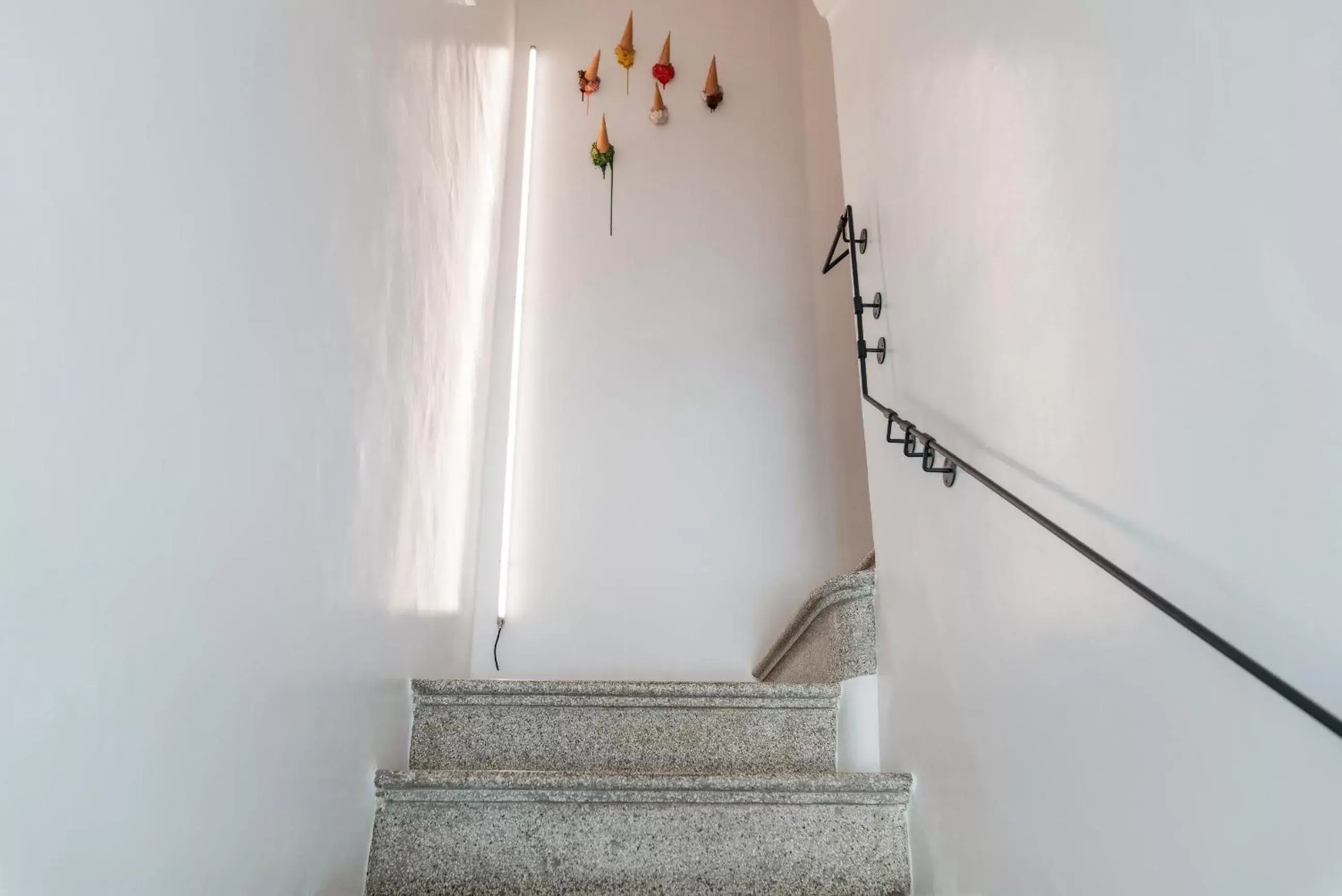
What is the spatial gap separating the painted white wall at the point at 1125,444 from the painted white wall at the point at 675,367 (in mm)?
1500

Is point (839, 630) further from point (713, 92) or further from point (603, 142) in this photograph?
point (713, 92)

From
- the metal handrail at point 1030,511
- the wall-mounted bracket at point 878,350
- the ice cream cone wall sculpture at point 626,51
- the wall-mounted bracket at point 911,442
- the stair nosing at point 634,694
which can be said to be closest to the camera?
the metal handrail at point 1030,511

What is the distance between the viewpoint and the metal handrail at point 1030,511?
797 mm

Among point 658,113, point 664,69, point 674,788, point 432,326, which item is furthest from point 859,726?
point 664,69

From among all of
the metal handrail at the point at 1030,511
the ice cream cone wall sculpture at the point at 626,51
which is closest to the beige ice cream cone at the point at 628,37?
the ice cream cone wall sculpture at the point at 626,51

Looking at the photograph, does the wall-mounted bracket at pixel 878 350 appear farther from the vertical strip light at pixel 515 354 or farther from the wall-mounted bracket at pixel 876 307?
the vertical strip light at pixel 515 354

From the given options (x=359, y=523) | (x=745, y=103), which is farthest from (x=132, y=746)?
(x=745, y=103)

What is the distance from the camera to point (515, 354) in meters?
3.71

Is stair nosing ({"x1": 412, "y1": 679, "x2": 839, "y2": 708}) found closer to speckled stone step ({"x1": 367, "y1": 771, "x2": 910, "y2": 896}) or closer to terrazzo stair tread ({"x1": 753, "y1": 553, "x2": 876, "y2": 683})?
terrazzo stair tread ({"x1": 753, "y1": 553, "x2": 876, "y2": 683})

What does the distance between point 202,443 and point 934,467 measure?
1.28m

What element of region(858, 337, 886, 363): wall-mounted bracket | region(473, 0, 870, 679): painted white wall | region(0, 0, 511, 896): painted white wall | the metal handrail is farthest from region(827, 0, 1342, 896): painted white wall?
region(473, 0, 870, 679): painted white wall

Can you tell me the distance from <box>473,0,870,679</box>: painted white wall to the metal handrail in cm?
105

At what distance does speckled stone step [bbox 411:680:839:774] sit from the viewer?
6.87 feet

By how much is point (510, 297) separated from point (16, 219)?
117 inches
